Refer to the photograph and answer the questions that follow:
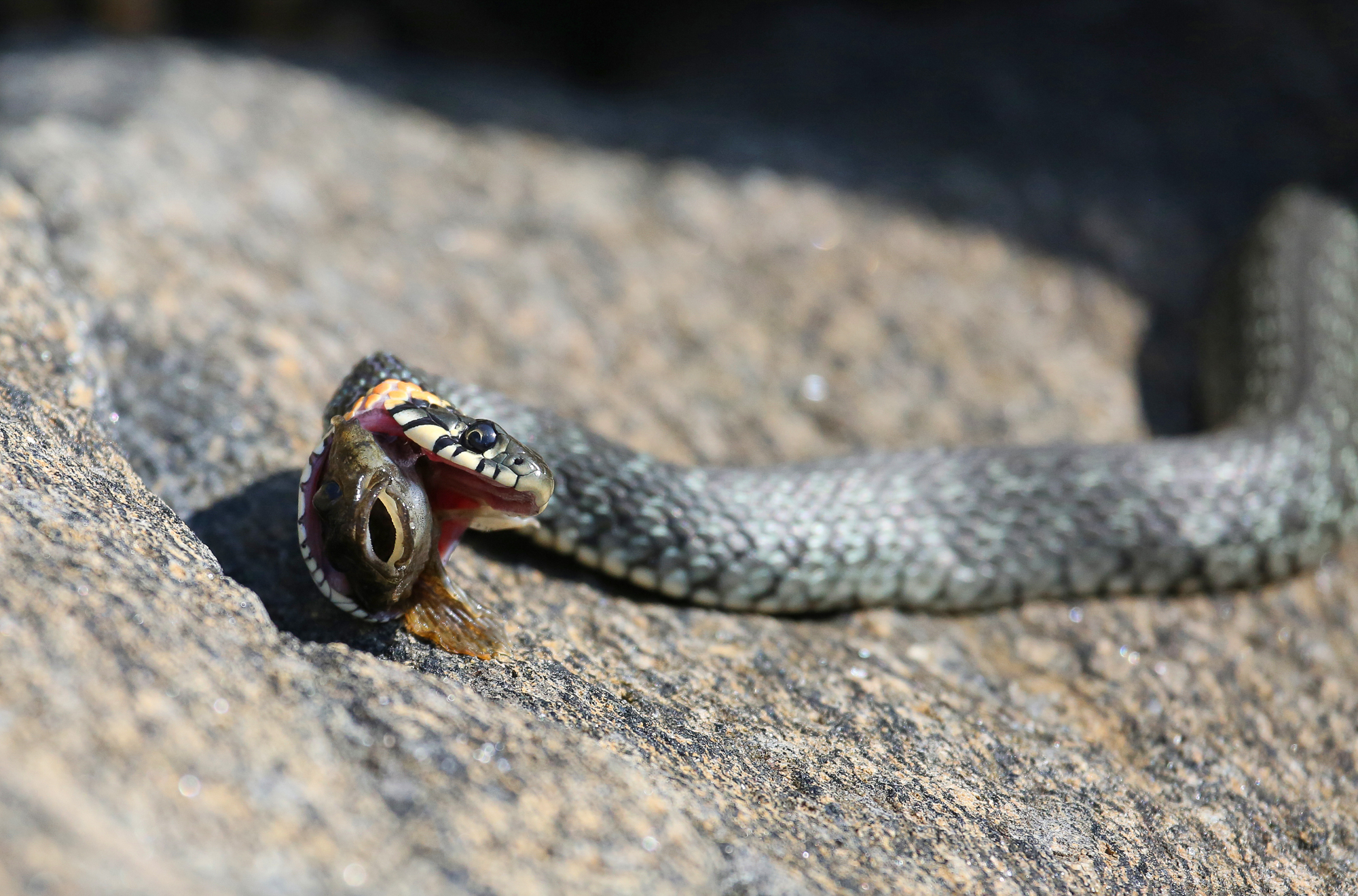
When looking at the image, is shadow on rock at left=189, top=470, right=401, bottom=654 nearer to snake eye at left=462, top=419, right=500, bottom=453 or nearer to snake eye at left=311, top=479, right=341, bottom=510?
snake eye at left=311, top=479, right=341, bottom=510

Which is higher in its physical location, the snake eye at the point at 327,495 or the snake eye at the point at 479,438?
the snake eye at the point at 479,438

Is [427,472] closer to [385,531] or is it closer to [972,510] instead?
[385,531]

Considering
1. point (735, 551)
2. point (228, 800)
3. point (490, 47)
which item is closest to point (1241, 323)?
point (735, 551)

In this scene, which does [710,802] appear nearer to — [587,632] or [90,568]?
[587,632]

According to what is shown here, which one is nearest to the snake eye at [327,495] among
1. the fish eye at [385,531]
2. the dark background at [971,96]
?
the fish eye at [385,531]

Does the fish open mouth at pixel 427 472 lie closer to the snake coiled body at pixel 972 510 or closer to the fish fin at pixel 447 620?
the fish fin at pixel 447 620

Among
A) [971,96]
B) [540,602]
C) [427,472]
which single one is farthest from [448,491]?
[971,96]

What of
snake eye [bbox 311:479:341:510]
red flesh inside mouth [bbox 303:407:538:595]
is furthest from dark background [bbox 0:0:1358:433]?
snake eye [bbox 311:479:341:510]
